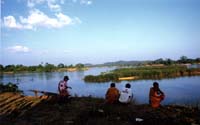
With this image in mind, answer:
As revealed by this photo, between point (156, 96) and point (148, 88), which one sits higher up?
point (156, 96)

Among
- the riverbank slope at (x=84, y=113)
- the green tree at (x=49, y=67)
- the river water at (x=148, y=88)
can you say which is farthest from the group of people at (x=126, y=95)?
the green tree at (x=49, y=67)

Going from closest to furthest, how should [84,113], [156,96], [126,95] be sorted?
[84,113] < [156,96] < [126,95]

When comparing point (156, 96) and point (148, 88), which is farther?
point (148, 88)

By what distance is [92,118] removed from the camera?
711cm

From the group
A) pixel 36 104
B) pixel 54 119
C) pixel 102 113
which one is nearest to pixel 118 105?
pixel 102 113

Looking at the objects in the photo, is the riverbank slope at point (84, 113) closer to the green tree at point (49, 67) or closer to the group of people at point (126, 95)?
the group of people at point (126, 95)

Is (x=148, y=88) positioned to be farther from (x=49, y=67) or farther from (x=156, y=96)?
(x=49, y=67)

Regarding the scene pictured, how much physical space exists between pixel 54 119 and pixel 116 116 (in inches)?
70.9

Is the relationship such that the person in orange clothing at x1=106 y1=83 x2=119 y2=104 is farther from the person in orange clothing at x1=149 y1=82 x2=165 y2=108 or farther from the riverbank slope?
the person in orange clothing at x1=149 y1=82 x2=165 y2=108

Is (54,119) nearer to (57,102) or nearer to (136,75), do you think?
(57,102)

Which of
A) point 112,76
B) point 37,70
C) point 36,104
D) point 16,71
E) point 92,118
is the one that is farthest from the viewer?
point 37,70

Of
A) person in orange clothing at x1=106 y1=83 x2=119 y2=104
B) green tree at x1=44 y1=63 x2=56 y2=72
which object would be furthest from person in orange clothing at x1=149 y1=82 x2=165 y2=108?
green tree at x1=44 y1=63 x2=56 y2=72

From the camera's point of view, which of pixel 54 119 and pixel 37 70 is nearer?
pixel 54 119

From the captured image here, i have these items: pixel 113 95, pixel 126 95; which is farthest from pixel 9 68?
pixel 126 95
